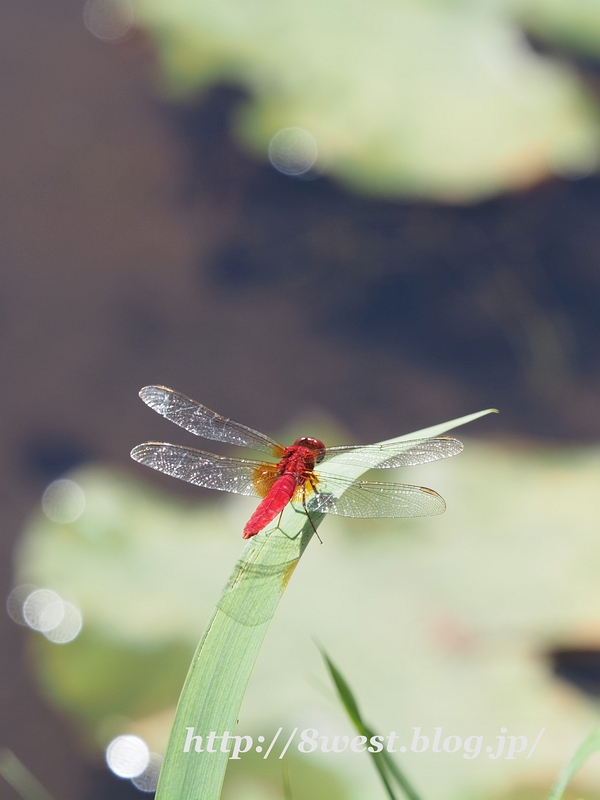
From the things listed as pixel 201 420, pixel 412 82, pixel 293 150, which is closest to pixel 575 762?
pixel 201 420

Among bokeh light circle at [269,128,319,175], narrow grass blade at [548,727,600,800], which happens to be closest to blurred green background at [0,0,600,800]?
bokeh light circle at [269,128,319,175]

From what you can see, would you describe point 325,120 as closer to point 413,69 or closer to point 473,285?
point 413,69

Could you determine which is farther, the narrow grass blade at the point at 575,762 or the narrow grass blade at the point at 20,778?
the narrow grass blade at the point at 20,778

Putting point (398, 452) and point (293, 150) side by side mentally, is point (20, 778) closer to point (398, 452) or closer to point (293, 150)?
point (398, 452)

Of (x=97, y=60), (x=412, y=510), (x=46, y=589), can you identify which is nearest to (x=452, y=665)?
(x=412, y=510)

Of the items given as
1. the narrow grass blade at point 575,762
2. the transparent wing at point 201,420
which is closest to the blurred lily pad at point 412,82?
the transparent wing at point 201,420

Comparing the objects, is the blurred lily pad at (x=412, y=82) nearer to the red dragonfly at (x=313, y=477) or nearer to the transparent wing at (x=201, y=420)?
the transparent wing at (x=201, y=420)

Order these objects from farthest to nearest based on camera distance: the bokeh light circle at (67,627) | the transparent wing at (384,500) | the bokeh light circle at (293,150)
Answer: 1. the bokeh light circle at (293,150)
2. the bokeh light circle at (67,627)
3. the transparent wing at (384,500)
